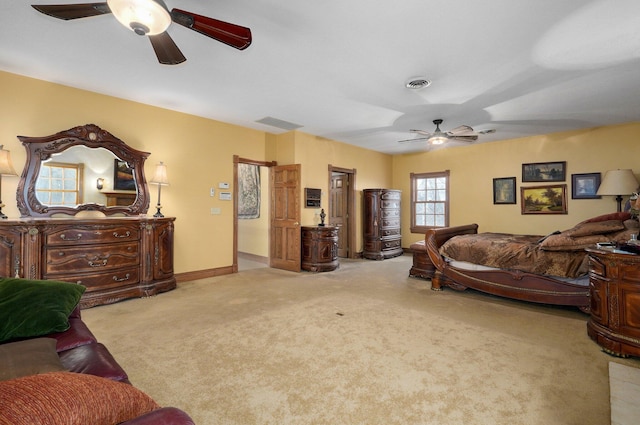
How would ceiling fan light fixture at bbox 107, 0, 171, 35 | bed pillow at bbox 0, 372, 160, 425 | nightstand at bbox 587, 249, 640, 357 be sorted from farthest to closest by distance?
nightstand at bbox 587, 249, 640, 357 → ceiling fan light fixture at bbox 107, 0, 171, 35 → bed pillow at bbox 0, 372, 160, 425

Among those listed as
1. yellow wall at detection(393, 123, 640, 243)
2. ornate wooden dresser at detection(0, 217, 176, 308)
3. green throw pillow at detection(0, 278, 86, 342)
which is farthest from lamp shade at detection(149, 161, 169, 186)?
yellow wall at detection(393, 123, 640, 243)

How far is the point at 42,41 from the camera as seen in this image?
2865mm

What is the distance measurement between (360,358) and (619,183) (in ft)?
18.9

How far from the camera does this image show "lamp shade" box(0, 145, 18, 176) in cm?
328

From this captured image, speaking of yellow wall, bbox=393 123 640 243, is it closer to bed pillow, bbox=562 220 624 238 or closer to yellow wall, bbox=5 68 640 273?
yellow wall, bbox=5 68 640 273

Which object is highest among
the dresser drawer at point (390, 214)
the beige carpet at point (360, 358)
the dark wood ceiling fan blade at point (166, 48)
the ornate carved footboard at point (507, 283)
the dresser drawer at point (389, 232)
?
A: the dark wood ceiling fan blade at point (166, 48)

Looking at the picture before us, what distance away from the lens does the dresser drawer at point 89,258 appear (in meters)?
3.38

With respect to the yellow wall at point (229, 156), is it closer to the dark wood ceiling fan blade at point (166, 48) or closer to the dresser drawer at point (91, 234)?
the dresser drawer at point (91, 234)

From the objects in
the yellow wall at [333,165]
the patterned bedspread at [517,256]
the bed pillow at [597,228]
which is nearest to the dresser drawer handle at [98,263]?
the yellow wall at [333,165]

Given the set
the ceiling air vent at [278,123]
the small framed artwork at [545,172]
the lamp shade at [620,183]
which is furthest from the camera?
the small framed artwork at [545,172]

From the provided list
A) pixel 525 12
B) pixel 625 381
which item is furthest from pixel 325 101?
pixel 625 381

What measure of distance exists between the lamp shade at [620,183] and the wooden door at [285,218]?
5.47m

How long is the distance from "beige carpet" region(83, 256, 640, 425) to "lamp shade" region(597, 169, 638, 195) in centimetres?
300

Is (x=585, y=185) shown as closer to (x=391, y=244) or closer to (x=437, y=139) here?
(x=437, y=139)
